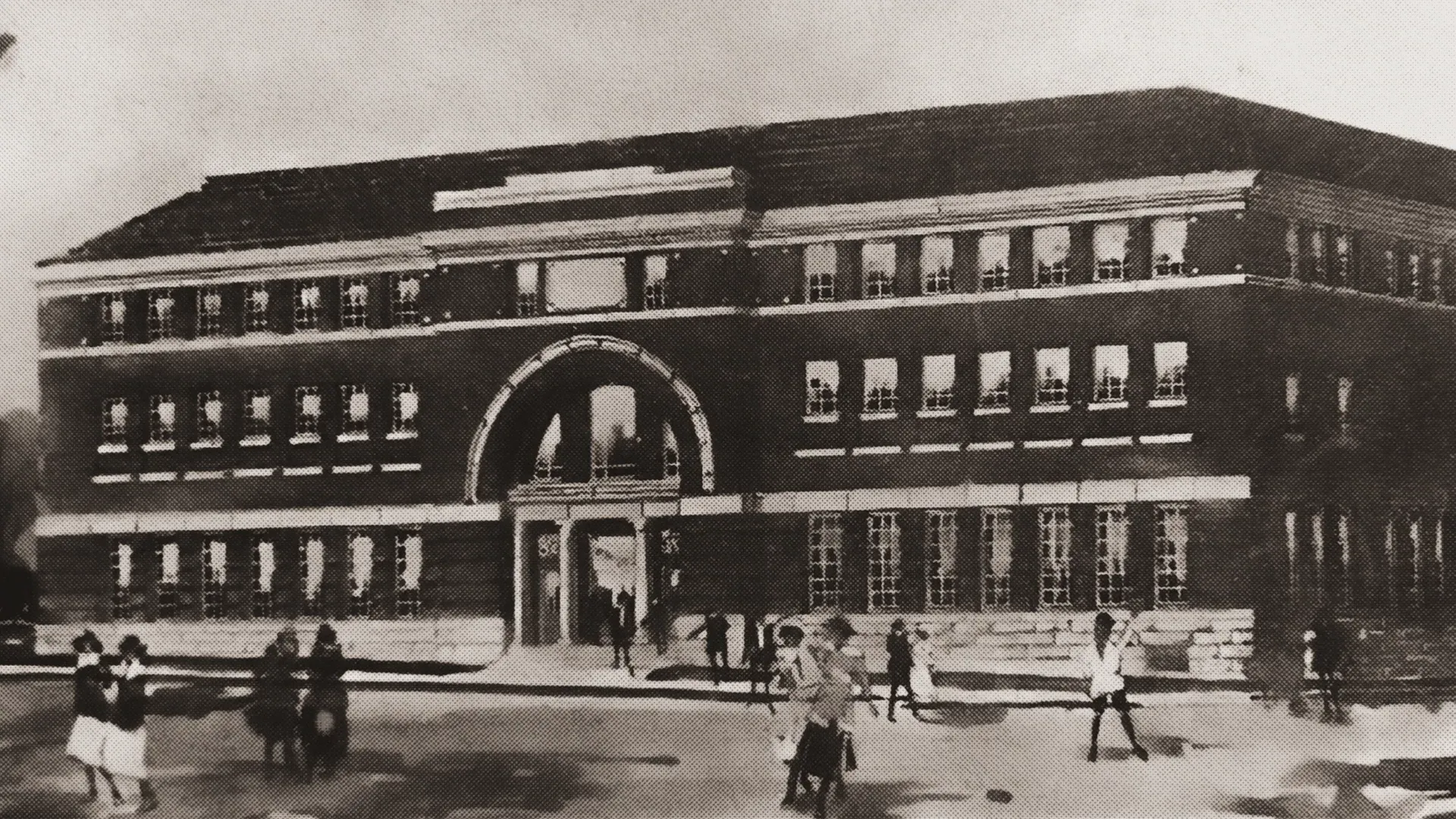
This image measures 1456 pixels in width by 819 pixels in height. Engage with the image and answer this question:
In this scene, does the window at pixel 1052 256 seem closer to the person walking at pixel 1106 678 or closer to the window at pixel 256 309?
the person walking at pixel 1106 678

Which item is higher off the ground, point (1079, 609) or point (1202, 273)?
point (1202, 273)

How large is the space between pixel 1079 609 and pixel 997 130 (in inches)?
97.3

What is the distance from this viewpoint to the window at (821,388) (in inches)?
339

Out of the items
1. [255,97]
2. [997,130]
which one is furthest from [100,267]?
[997,130]

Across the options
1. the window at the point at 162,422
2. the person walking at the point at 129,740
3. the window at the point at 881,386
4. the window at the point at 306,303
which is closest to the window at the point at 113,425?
the window at the point at 162,422

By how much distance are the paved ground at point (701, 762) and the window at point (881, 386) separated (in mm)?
1582

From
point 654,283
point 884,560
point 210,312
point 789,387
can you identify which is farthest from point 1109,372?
point 210,312

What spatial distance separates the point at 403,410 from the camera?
9.27 metres

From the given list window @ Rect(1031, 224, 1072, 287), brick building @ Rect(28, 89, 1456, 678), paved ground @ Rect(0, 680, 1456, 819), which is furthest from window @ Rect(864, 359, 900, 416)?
paved ground @ Rect(0, 680, 1456, 819)

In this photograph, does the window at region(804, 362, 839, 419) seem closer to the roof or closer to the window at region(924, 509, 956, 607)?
the window at region(924, 509, 956, 607)

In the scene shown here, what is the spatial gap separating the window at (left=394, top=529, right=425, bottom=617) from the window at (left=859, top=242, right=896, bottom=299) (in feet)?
9.05

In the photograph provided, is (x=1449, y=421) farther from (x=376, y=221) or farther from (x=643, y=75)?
(x=376, y=221)

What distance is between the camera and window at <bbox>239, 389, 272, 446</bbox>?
9.13m

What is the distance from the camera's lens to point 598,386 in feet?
30.2
